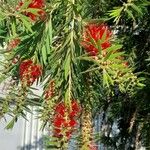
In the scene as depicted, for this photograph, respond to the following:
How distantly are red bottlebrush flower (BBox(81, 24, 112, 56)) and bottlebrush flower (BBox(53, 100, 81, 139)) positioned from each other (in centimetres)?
12

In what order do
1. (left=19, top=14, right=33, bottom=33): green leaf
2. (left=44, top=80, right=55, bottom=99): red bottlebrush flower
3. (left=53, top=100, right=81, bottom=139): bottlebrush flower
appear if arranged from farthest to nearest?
(left=19, top=14, right=33, bottom=33): green leaf → (left=44, top=80, right=55, bottom=99): red bottlebrush flower → (left=53, top=100, right=81, bottom=139): bottlebrush flower

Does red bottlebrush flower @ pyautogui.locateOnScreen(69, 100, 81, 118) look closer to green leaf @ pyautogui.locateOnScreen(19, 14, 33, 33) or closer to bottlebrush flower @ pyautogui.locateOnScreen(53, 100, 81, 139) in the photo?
bottlebrush flower @ pyautogui.locateOnScreen(53, 100, 81, 139)

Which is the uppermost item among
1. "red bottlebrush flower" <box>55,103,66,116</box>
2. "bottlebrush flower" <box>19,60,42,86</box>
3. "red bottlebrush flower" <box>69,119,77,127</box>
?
"bottlebrush flower" <box>19,60,42,86</box>

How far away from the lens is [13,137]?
5.68m

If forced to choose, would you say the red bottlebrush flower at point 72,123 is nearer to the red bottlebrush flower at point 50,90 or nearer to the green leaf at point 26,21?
the red bottlebrush flower at point 50,90

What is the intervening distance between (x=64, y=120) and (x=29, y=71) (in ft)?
0.55

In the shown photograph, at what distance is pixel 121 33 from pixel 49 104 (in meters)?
1.05

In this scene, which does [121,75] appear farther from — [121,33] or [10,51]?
[121,33]

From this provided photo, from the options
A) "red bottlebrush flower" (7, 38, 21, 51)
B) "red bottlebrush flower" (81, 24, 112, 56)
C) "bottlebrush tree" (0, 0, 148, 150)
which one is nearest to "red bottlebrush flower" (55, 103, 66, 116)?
"bottlebrush tree" (0, 0, 148, 150)

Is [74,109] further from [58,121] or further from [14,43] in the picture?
[14,43]

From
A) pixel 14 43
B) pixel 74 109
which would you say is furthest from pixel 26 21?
pixel 74 109

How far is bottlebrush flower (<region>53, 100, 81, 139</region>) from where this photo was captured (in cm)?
95

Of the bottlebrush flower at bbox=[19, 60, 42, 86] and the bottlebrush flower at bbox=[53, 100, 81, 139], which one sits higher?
the bottlebrush flower at bbox=[19, 60, 42, 86]

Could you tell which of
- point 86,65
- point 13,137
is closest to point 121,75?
point 86,65
